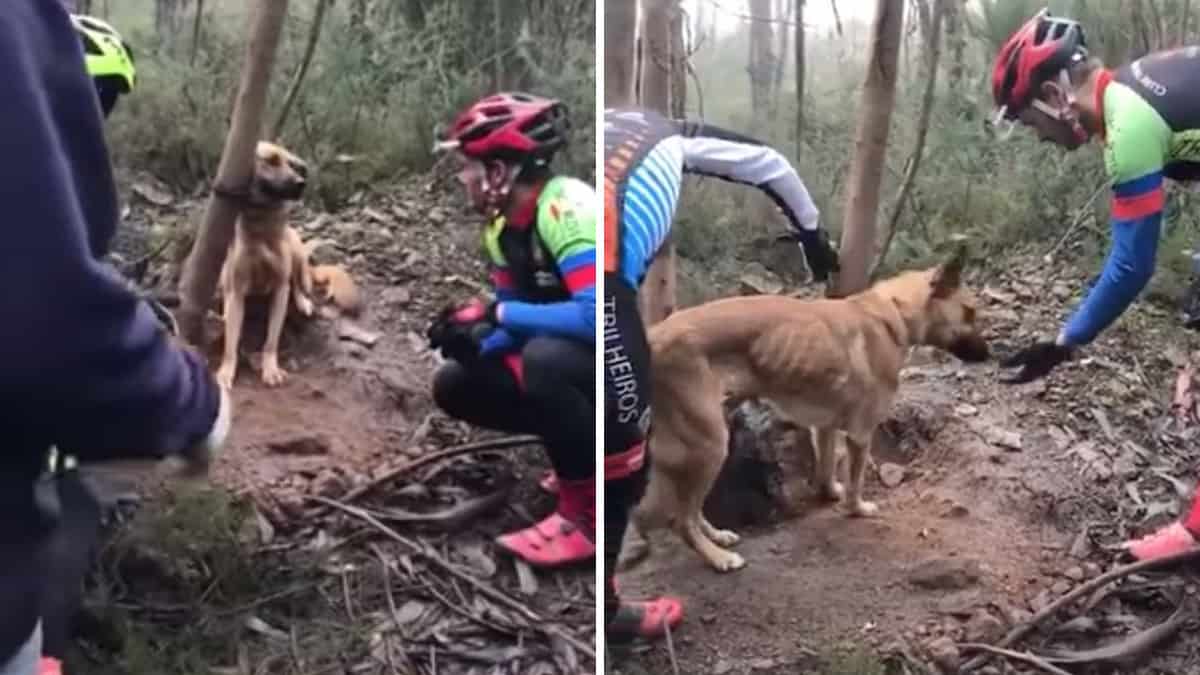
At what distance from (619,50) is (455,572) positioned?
0.58 m

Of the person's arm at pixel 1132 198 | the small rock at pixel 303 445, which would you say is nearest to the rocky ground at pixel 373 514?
the small rock at pixel 303 445

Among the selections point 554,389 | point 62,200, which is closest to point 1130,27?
point 554,389

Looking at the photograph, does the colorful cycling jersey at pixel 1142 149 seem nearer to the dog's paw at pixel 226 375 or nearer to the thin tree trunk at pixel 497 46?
the thin tree trunk at pixel 497 46

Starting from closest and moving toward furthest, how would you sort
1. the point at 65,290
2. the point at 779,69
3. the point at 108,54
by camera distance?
the point at 65,290
the point at 108,54
the point at 779,69

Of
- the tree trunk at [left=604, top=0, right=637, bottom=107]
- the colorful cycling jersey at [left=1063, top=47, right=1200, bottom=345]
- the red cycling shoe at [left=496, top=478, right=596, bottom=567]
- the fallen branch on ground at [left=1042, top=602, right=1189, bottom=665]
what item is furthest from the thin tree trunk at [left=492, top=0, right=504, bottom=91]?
the fallen branch on ground at [left=1042, top=602, right=1189, bottom=665]

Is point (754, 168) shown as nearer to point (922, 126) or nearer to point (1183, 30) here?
point (922, 126)

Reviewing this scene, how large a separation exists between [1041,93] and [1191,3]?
0.19 m

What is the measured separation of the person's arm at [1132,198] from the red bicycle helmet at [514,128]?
608 millimetres

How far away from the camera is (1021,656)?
179cm

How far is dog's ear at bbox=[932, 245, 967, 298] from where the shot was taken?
1.78m

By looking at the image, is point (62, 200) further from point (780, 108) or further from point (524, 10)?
point (780, 108)

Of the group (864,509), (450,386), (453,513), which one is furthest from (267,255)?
(864,509)

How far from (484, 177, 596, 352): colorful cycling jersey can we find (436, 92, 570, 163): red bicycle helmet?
0.13 feet

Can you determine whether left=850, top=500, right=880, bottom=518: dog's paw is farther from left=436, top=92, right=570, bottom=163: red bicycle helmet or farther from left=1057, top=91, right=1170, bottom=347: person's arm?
left=436, top=92, right=570, bottom=163: red bicycle helmet
